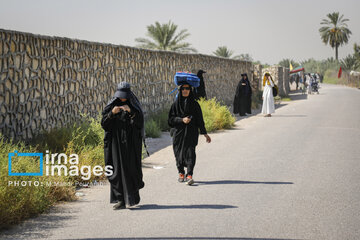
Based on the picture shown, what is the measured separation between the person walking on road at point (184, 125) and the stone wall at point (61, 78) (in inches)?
134

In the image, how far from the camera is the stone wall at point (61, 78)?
34.5ft

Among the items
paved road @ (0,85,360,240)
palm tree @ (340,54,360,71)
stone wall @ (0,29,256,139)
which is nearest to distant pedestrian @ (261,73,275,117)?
stone wall @ (0,29,256,139)

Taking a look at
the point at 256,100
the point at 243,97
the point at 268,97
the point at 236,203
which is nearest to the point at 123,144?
the point at 236,203

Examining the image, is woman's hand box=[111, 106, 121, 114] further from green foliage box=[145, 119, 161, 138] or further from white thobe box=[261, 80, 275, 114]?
white thobe box=[261, 80, 275, 114]

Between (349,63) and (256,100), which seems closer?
(256,100)

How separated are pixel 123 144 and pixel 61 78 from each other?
5.80 meters

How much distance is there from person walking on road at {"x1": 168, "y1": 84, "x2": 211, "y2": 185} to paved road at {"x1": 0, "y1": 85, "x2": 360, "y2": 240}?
1.31ft

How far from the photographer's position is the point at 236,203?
7266 millimetres

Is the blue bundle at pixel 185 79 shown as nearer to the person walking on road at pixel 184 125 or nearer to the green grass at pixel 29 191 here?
the person walking on road at pixel 184 125

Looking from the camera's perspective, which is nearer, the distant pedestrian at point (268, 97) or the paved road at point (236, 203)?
the paved road at point (236, 203)

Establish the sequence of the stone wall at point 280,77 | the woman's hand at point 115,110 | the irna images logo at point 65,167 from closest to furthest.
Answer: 1. the woman's hand at point 115,110
2. the irna images logo at point 65,167
3. the stone wall at point 280,77

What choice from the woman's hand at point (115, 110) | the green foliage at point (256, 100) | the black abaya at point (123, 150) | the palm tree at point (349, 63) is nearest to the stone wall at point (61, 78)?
the black abaya at point (123, 150)

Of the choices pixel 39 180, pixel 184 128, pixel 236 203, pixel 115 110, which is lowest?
pixel 236 203

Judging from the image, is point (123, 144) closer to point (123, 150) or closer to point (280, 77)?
point (123, 150)
